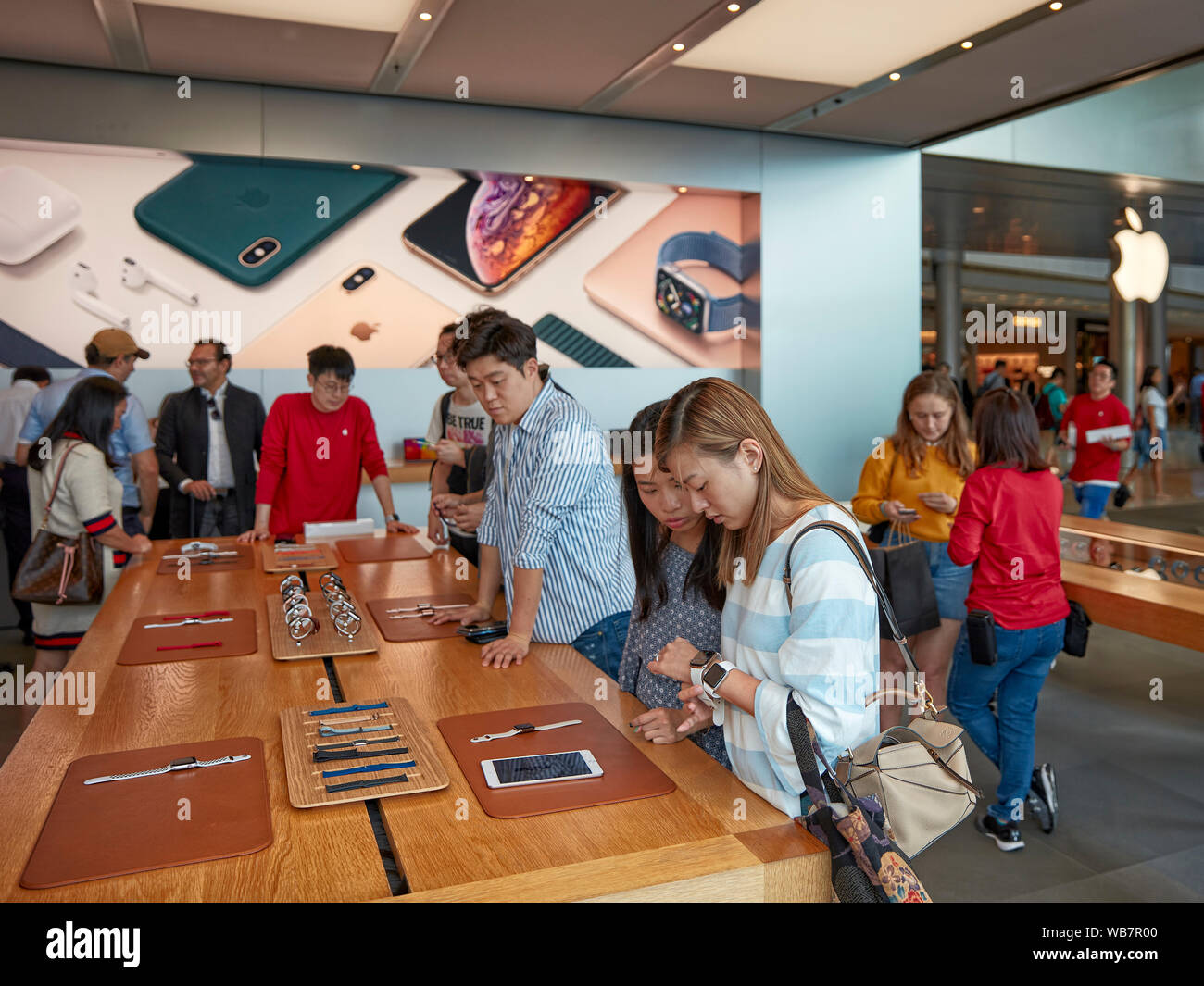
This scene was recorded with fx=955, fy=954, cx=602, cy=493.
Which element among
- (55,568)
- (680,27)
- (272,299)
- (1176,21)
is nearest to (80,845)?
(55,568)

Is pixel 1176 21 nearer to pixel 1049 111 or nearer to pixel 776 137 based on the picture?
pixel 1049 111

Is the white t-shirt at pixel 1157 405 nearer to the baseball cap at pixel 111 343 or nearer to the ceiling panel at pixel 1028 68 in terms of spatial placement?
the ceiling panel at pixel 1028 68

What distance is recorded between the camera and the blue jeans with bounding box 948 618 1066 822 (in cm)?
307

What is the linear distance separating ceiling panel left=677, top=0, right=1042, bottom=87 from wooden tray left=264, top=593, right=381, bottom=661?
12.2 ft

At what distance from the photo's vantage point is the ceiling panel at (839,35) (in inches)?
185

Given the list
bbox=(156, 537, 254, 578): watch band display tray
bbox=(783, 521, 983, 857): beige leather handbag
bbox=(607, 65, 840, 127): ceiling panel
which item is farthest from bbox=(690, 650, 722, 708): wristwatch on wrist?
bbox=(607, 65, 840, 127): ceiling panel

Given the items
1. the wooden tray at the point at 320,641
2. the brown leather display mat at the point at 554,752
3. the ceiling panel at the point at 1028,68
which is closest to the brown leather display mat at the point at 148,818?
the brown leather display mat at the point at 554,752

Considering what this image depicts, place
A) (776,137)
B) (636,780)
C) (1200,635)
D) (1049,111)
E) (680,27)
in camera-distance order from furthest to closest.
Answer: (776,137), (1049,111), (680,27), (1200,635), (636,780)

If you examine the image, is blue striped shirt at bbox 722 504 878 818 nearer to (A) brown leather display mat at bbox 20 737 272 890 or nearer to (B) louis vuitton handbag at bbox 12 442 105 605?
A: (A) brown leather display mat at bbox 20 737 272 890

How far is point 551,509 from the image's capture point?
2.34m

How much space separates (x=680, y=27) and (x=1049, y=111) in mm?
2999

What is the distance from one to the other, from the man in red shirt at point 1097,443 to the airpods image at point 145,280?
566 cm

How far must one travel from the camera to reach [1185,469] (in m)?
5.75

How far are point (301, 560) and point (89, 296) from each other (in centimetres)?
321
